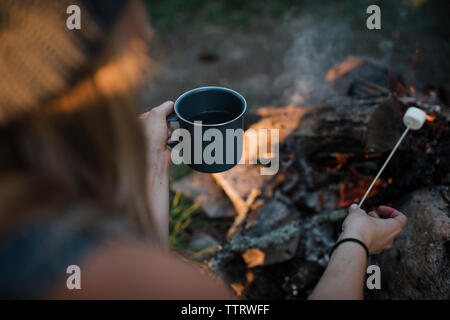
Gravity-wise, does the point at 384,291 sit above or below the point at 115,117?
below

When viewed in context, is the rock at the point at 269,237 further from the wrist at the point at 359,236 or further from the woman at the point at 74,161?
the woman at the point at 74,161

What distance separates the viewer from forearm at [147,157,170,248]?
4.34 ft

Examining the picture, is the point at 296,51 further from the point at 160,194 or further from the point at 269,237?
the point at 160,194

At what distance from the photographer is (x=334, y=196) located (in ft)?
6.76

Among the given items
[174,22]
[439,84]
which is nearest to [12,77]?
[439,84]

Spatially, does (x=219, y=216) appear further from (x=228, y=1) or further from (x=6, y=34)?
(x=228, y=1)

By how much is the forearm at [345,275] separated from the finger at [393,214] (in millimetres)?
319

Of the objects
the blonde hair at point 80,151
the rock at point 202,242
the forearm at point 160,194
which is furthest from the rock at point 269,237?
the blonde hair at point 80,151

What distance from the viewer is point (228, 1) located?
4.55 meters

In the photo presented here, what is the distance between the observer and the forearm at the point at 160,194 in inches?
52.1

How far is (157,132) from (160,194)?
279 mm

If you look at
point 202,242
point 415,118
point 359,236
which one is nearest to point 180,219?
point 202,242

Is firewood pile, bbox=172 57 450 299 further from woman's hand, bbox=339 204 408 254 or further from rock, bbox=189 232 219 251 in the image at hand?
woman's hand, bbox=339 204 408 254

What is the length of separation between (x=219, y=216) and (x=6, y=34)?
6.08ft
